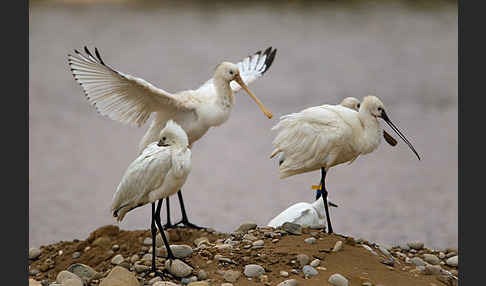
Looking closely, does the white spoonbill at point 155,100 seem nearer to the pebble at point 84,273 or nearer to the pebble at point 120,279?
the pebble at point 84,273

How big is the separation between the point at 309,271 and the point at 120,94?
1.99 metres

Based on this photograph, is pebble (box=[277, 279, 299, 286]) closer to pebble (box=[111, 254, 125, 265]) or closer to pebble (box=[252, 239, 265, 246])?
pebble (box=[252, 239, 265, 246])

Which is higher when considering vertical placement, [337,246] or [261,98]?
[261,98]

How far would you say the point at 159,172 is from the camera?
176 inches

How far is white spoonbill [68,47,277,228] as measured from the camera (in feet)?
17.8

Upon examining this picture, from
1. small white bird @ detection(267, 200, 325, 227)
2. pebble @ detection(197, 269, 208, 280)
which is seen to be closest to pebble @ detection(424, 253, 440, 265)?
small white bird @ detection(267, 200, 325, 227)

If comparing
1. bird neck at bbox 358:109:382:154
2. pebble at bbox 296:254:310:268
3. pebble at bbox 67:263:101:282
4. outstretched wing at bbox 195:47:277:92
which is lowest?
pebble at bbox 67:263:101:282

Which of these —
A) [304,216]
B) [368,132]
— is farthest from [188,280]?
[368,132]

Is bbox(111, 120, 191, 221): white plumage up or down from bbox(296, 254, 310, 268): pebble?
up

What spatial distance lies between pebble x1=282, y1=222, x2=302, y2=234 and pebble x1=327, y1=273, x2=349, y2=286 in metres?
0.67

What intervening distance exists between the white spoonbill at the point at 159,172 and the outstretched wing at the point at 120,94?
0.91 meters

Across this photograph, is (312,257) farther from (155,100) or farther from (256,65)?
(256,65)

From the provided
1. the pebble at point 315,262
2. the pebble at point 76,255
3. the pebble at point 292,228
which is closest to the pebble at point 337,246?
the pebble at point 315,262

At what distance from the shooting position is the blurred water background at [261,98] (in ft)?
26.7
